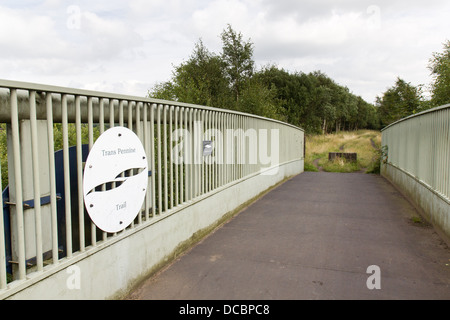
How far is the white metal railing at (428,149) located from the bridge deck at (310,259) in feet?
2.60

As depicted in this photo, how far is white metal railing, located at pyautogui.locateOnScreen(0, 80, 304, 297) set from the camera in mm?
2463

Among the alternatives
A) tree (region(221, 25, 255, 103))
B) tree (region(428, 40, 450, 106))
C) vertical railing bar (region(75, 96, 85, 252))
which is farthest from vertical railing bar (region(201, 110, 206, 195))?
tree (region(221, 25, 255, 103))

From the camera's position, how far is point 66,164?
280 cm

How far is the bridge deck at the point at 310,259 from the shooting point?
3607 mm

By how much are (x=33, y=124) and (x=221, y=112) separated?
4.06 meters

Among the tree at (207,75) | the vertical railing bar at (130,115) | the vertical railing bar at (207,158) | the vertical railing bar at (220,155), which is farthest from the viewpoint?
the tree at (207,75)

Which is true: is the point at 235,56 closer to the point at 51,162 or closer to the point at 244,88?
the point at 244,88

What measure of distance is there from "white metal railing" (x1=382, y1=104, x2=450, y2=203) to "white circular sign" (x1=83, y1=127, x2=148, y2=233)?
4.29m

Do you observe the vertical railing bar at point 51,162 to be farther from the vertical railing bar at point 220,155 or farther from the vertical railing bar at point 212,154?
the vertical railing bar at point 220,155

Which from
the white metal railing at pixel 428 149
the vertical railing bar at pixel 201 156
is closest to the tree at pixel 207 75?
the white metal railing at pixel 428 149

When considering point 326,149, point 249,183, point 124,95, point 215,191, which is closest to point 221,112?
point 215,191

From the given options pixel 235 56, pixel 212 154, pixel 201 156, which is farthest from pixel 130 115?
pixel 235 56

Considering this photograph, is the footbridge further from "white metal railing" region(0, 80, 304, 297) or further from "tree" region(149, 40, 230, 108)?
"tree" region(149, 40, 230, 108)
